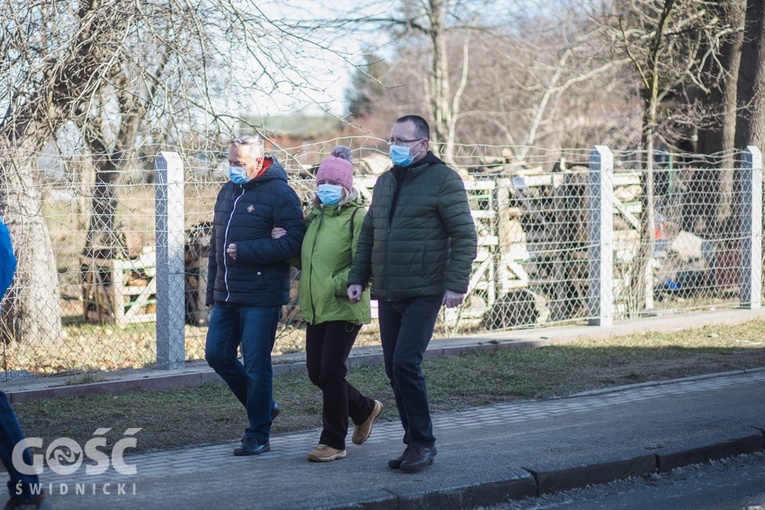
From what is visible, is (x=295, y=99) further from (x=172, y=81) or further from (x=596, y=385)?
(x=596, y=385)

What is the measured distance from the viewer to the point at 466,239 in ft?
16.7

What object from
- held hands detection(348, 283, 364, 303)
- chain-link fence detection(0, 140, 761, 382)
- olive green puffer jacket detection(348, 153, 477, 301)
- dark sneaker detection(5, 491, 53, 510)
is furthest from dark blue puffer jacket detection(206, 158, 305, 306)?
chain-link fence detection(0, 140, 761, 382)

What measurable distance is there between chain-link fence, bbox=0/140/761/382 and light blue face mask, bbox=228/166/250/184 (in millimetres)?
3164

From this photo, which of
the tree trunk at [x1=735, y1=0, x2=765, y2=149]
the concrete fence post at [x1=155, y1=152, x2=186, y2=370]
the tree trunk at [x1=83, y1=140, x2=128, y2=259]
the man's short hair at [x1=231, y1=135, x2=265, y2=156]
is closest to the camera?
the man's short hair at [x1=231, y1=135, x2=265, y2=156]

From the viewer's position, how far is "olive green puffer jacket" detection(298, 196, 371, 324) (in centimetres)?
Answer: 532

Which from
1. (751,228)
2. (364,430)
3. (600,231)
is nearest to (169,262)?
(364,430)

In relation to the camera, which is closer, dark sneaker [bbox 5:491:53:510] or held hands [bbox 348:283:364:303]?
dark sneaker [bbox 5:491:53:510]

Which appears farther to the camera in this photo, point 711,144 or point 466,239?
point 711,144

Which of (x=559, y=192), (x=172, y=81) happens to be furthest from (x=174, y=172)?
(x=559, y=192)

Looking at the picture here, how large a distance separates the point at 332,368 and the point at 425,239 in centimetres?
94

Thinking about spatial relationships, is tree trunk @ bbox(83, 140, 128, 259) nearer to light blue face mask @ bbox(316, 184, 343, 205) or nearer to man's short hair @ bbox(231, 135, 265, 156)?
man's short hair @ bbox(231, 135, 265, 156)

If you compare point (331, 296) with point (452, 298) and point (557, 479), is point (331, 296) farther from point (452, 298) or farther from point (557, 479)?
point (557, 479)

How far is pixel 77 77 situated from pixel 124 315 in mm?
3191

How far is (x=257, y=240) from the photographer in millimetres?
5520
